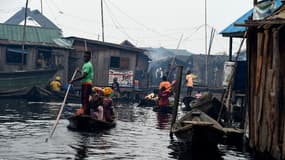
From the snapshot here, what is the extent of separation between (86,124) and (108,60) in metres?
20.3

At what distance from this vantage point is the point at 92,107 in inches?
571

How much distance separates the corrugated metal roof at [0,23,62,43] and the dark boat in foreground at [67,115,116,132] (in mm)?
20297

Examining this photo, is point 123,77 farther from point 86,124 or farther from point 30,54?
point 86,124

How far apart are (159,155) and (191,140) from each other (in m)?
0.88

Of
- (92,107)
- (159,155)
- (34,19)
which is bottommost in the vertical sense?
(159,155)

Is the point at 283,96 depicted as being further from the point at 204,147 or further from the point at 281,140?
the point at 204,147

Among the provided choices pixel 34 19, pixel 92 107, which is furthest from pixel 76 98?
pixel 34 19

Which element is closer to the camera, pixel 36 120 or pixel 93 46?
pixel 36 120

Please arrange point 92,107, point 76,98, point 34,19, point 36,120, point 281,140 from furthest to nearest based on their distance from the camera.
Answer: point 34,19, point 76,98, point 36,120, point 92,107, point 281,140

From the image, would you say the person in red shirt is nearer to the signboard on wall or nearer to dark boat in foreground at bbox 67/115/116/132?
dark boat in foreground at bbox 67/115/116/132

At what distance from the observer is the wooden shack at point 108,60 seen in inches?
1294

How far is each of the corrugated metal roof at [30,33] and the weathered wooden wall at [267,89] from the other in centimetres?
Result: 2404

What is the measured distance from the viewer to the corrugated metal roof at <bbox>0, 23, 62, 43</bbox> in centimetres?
3322

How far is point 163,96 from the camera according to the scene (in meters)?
22.0
